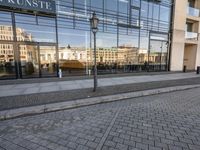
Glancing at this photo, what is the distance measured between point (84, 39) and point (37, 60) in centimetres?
465

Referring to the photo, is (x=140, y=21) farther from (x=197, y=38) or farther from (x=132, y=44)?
(x=197, y=38)

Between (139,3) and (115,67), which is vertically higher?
(139,3)

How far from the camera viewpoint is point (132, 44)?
16.4 meters

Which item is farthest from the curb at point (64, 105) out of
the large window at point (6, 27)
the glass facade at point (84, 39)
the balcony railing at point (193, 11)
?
the balcony railing at point (193, 11)

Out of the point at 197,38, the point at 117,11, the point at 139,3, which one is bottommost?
the point at 197,38

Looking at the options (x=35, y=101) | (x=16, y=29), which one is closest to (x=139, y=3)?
(x=16, y=29)

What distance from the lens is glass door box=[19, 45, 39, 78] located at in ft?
37.2

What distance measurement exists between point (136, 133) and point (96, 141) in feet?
3.72

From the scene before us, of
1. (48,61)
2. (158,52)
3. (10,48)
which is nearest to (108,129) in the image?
(48,61)

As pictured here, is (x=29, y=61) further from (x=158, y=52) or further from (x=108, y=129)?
(x=158, y=52)

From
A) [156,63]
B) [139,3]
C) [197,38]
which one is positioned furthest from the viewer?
[197,38]

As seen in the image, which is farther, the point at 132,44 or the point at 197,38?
the point at 197,38

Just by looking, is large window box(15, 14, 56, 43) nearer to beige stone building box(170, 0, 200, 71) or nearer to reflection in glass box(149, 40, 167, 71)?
reflection in glass box(149, 40, 167, 71)

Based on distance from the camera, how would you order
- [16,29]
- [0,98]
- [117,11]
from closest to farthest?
[0,98] < [16,29] < [117,11]
